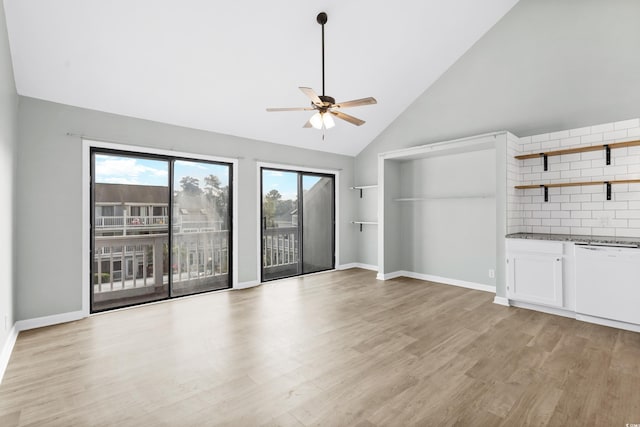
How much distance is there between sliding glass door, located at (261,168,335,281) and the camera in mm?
5535

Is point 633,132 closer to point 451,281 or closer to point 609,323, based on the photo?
point 609,323

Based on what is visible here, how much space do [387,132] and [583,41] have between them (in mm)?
3061

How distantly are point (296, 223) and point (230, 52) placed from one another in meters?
3.19

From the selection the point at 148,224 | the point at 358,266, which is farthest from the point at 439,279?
the point at 148,224

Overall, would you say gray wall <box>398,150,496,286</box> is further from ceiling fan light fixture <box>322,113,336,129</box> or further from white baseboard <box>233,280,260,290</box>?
ceiling fan light fixture <box>322,113,336,129</box>

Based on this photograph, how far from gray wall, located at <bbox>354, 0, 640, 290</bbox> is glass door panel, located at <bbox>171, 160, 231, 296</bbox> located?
3.70 m

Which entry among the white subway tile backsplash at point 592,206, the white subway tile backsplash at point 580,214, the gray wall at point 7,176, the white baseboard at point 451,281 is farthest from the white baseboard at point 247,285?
the white subway tile backsplash at point 592,206

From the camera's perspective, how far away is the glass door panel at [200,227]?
4.48 m

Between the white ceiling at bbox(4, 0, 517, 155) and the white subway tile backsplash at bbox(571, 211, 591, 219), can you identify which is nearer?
the white ceiling at bbox(4, 0, 517, 155)

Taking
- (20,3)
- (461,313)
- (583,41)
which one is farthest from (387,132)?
(20,3)

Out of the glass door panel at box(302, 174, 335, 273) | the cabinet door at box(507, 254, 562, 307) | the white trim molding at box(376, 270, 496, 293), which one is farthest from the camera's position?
the glass door panel at box(302, 174, 335, 273)

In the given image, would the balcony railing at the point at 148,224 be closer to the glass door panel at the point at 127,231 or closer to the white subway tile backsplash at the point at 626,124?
the glass door panel at the point at 127,231

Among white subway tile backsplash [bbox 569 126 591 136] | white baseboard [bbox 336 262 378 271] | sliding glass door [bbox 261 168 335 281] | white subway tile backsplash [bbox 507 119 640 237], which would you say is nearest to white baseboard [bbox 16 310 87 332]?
sliding glass door [bbox 261 168 335 281]

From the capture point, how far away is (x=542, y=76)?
166 inches
